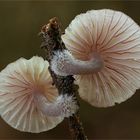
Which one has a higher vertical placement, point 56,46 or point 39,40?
point 39,40

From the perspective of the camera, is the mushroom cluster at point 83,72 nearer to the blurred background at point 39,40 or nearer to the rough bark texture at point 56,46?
the rough bark texture at point 56,46

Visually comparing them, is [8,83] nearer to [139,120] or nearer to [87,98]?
[87,98]

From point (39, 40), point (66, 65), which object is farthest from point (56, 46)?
point (39, 40)

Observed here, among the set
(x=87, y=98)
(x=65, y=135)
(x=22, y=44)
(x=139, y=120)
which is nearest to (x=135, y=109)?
(x=139, y=120)

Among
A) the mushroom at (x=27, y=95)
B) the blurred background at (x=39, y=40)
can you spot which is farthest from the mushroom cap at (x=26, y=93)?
the blurred background at (x=39, y=40)

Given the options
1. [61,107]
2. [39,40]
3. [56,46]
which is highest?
[39,40]

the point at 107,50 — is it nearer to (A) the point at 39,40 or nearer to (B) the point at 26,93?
(B) the point at 26,93

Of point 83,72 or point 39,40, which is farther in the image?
point 39,40

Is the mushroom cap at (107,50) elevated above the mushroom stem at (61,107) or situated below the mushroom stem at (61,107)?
above
